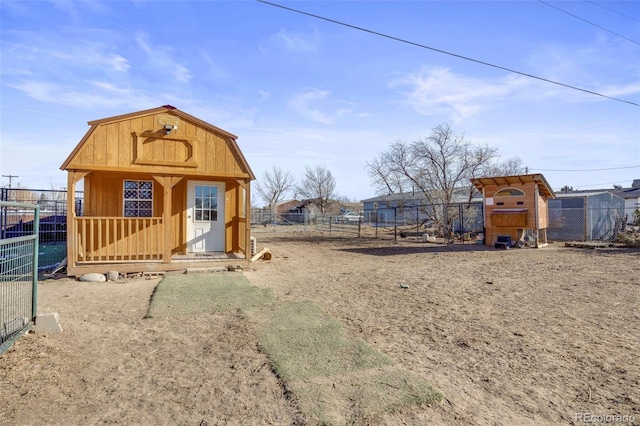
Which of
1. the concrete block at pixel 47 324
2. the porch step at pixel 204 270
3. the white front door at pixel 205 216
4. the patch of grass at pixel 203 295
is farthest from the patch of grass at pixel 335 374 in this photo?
the white front door at pixel 205 216

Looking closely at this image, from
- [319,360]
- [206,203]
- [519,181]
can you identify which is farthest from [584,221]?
[319,360]

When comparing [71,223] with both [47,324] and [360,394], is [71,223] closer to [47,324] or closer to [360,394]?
[47,324]

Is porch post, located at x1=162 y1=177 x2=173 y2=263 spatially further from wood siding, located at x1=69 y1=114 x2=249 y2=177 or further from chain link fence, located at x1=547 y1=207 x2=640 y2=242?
chain link fence, located at x1=547 y1=207 x2=640 y2=242

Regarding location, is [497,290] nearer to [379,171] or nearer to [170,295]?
[170,295]

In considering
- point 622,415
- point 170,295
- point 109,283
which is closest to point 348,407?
point 622,415

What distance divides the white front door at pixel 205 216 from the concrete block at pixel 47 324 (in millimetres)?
6128

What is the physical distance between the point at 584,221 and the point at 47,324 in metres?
20.9

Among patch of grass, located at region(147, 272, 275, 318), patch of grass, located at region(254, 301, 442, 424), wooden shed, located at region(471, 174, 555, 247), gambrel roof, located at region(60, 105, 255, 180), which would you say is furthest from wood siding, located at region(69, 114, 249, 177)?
wooden shed, located at region(471, 174, 555, 247)

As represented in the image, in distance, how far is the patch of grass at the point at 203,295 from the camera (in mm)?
5977

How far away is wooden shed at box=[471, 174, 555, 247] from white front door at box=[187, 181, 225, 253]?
36.6 ft

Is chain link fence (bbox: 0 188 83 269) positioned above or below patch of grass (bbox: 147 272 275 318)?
above

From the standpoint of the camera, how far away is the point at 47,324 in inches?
185

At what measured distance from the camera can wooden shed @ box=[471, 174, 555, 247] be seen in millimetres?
14617

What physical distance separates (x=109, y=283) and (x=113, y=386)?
18.5ft
